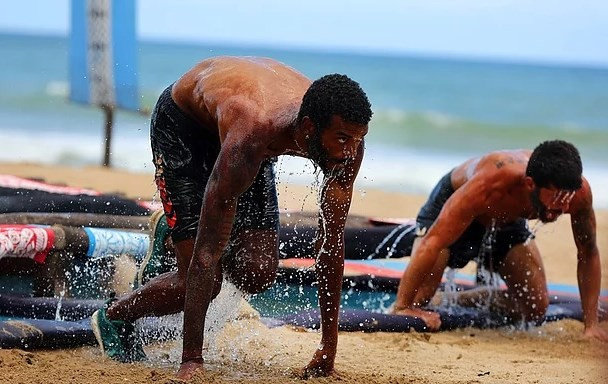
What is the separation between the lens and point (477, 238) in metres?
5.97

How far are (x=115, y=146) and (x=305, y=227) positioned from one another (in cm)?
965

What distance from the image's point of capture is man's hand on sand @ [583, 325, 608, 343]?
18.5 ft

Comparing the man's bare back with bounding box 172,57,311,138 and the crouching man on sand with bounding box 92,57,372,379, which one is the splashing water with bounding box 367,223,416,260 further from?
the man's bare back with bounding box 172,57,311,138

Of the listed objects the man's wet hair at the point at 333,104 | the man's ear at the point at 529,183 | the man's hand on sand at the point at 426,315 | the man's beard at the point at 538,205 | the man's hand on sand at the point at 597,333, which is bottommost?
the man's hand on sand at the point at 597,333

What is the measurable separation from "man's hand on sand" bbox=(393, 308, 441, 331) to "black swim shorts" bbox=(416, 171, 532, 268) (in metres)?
0.39

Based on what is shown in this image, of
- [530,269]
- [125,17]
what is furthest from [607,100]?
[530,269]

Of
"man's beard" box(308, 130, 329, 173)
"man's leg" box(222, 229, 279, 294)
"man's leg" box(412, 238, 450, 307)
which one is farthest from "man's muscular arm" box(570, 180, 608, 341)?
"man's beard" box(308, 130, 329, 173)

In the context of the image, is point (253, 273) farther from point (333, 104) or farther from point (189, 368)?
point (333, 104)

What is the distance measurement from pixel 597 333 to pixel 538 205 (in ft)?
2.91

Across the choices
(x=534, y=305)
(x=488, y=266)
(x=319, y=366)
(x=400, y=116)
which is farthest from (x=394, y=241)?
(x=400, y=116)

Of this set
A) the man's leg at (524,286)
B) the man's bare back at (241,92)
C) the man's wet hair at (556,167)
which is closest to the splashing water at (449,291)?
the man's leg at (524,286)

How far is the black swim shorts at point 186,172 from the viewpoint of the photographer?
13.0ft

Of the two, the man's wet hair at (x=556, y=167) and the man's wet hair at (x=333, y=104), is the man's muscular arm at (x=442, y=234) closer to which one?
the man's wet hair at (x=556, y=167)

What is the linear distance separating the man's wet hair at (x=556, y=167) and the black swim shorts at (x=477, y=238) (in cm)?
76
